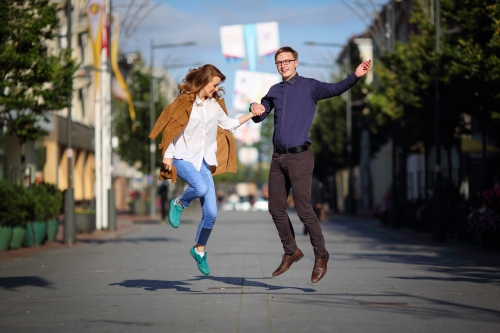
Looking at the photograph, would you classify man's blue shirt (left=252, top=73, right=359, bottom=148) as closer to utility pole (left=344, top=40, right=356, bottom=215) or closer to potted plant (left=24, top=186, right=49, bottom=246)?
potted plant (left=24, top=186, right=49, bottom=246)

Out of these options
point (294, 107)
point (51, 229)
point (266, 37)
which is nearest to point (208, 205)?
point (294, 107)

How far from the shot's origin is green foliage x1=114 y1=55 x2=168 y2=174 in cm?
5331

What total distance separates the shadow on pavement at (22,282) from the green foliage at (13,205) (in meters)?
6.09

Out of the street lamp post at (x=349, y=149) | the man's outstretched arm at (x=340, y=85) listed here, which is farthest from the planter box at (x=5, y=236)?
the street lamp post at (x=349, y=149)

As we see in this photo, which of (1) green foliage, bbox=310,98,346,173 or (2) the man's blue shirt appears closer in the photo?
(2) the man's blue shirt

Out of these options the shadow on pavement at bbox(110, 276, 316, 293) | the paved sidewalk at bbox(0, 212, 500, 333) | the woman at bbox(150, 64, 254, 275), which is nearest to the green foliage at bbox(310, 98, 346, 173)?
the paved sidewalk at bbox(0, 212, 500, 333)

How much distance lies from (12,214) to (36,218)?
1.85 m

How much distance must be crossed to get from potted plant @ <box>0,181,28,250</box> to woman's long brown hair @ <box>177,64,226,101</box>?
10102 millimetres

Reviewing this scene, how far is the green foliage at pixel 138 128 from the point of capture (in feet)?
175

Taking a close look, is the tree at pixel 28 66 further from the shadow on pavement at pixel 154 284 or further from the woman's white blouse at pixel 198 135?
the woman's white blouse at pixel 198 135

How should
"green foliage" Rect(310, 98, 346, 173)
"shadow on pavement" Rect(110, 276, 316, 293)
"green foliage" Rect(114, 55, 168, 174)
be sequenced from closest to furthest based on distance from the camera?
"shadow on pavement" Rect(110, 276, 316, 293), "green foliage" Rect(114, 55, 168, 174), "green foliage" Rect(310, 98, 346, 173)

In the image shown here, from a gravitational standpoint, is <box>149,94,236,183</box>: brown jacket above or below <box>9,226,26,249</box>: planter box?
above

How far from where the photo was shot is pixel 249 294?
9.62 metres

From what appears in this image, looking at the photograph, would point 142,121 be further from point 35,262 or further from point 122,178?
point 35,262
